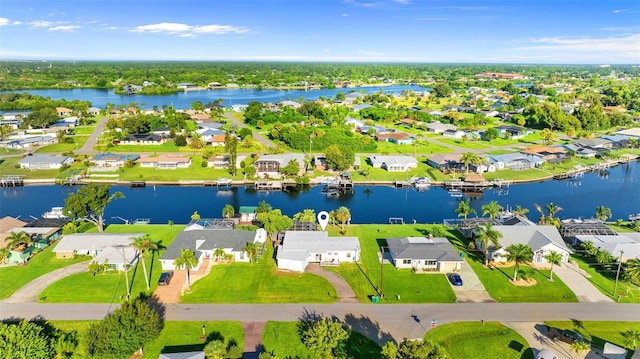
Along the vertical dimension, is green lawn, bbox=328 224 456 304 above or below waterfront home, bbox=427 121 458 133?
below

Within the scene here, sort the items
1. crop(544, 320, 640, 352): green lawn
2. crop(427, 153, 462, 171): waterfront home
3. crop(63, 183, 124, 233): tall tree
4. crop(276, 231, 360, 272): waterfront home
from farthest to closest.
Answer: crop(427, 153, 462, 171): waterfront home → crop(63, 183, 124, 233): tall tree → crop(276, 231, 360, 272): waterfront home → crop(544, 320, 640, 352): green lawn

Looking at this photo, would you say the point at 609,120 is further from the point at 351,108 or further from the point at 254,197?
the point at 254,197

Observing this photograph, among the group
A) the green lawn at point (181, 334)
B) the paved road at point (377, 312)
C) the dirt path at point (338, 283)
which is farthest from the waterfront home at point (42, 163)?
the dirt path at point (338, 283)

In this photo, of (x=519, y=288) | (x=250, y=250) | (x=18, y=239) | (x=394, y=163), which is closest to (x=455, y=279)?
(x=519, y=288)

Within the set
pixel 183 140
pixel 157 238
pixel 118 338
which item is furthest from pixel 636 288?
pixel 183 140

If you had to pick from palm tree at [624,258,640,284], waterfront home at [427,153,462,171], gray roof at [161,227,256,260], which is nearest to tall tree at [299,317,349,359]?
gray roof at [161,227,256,260]

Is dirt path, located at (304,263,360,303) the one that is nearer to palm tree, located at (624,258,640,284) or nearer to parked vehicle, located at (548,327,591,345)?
parked vehicle, located at (548,327,591,345)
